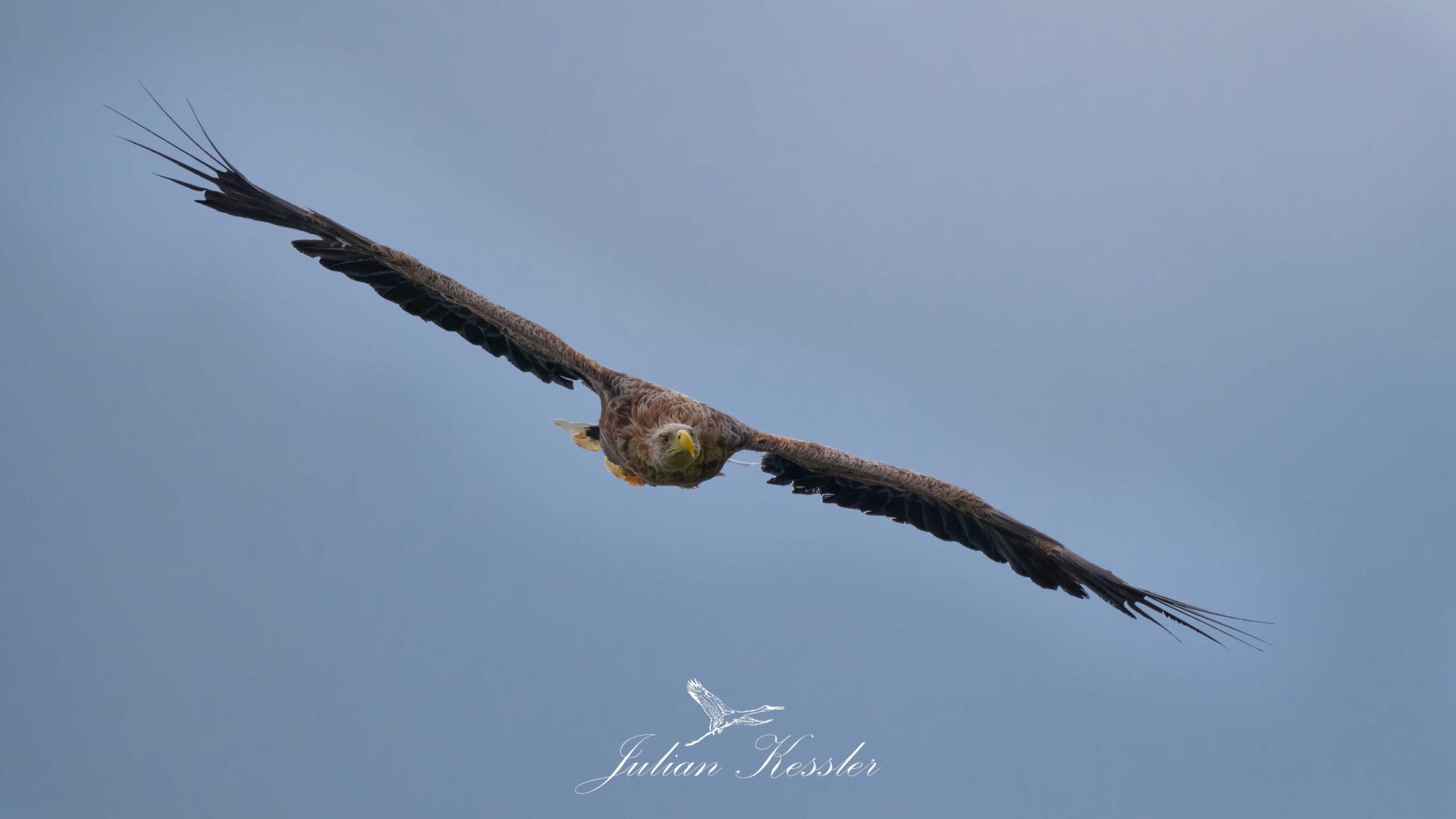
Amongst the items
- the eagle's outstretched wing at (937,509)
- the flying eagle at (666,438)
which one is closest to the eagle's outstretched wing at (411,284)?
the flying eagle at (666,438)

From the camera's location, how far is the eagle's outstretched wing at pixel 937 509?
31.7 feet

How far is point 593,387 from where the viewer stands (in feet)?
32.8

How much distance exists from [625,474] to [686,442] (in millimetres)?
1527

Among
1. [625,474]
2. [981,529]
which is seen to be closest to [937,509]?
[981,529]

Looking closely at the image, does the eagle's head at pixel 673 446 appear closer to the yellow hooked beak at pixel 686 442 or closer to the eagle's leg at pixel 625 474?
the yellow hooked beak at pixel 686 442

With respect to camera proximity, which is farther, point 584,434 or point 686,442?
point 584,434

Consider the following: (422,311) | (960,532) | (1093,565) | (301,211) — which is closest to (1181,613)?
Result: (1093,565)

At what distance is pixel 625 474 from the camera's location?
1001 cm

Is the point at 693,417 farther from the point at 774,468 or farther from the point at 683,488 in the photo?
the point at 774,468

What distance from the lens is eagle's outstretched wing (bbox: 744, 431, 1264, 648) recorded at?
966cm

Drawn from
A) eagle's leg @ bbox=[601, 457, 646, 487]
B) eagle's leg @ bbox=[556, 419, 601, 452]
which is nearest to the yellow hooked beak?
eagle's leg @ bbox=[601, 457, 646, 487]

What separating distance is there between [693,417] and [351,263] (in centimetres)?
314

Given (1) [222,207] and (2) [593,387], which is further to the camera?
(2) [593,387]

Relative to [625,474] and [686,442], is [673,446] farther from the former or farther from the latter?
[625,474]
